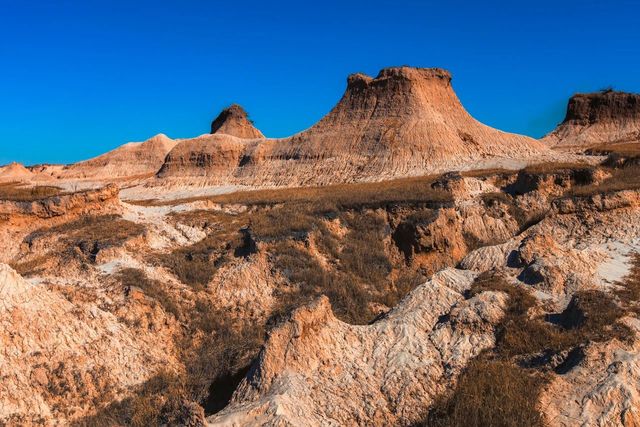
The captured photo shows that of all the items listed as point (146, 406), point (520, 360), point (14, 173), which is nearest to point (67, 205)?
point (146, 406)

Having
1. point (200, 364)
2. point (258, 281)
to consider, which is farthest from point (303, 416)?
point (258, 281)

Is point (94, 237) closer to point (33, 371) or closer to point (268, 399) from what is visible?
point (33, 371)

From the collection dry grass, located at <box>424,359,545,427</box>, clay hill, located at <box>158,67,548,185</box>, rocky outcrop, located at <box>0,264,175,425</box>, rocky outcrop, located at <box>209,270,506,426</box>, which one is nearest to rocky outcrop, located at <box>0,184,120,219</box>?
rocky outcrop, located at <box>0,264,175,425</box>

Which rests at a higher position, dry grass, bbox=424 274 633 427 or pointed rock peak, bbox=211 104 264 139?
pointed rock peak, bbox=211 104 264 139

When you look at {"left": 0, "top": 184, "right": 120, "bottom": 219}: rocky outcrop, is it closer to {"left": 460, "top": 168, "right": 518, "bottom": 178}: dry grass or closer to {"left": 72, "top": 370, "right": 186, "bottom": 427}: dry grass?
{"left": 72, "top": 370, "right": 186, "bottom": 427}: dry grass

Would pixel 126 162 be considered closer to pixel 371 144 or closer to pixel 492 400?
pixel 371 144

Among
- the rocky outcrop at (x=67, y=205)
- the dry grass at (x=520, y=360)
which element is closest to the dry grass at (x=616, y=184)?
the dry grass at (x=520, y=360)
